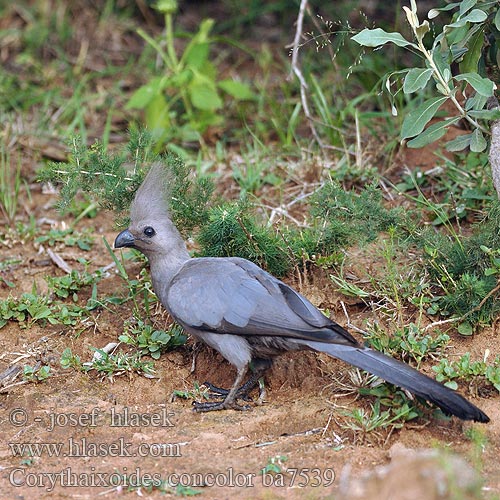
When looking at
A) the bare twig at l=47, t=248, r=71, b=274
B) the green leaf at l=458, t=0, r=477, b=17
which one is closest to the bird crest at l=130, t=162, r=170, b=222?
the bare twig at l=47, t=248, r=71, b=274

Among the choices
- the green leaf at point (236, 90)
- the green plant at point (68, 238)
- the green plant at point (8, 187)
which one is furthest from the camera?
the green leaf at point (236, 90)

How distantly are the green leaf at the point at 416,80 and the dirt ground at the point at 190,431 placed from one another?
1177 millimetres

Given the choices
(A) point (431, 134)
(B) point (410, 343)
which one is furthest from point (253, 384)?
(A) point (431, 134)

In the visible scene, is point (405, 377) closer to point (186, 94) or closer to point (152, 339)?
point (152, 339)

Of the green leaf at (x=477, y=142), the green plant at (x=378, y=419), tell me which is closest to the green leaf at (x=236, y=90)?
the green leaf at (x=477, y=142)

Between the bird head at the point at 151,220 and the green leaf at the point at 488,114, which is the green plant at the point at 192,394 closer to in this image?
the bird head at the point at 151,220

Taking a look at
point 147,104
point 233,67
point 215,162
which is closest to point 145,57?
point 233,67

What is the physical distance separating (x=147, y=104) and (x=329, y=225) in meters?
2.39

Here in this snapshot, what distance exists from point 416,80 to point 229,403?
1.82m

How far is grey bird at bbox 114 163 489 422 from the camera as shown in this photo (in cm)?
371

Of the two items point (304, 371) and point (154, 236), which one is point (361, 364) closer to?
point (304, 371)

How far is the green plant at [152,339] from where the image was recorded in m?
4.38

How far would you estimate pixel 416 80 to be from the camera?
4125mm

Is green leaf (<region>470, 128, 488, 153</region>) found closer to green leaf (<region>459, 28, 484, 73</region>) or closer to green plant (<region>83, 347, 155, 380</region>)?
green leaf (<region>459, 28, 484, 73</region>)
